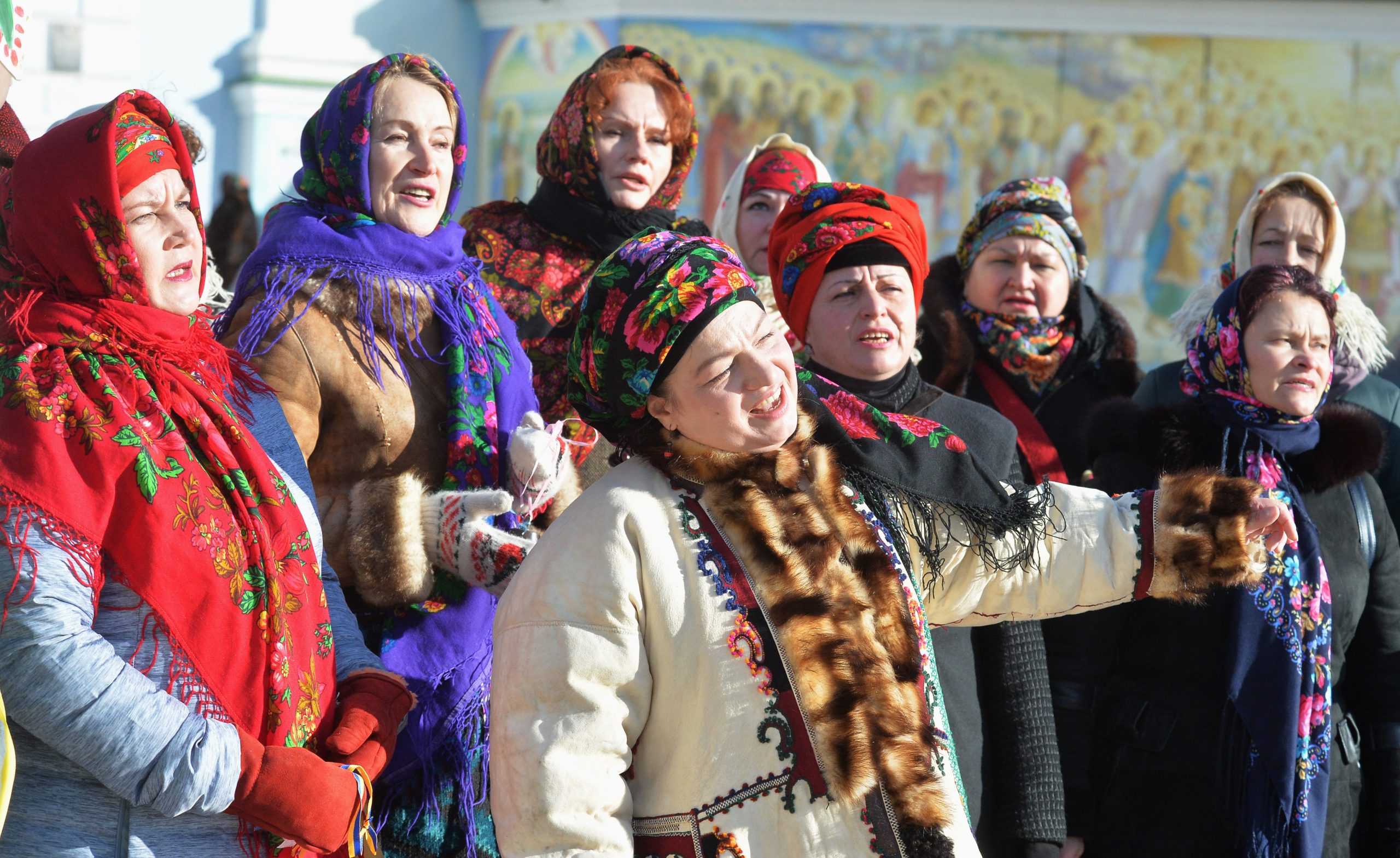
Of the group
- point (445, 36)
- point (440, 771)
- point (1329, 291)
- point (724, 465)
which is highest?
point (445, 36)

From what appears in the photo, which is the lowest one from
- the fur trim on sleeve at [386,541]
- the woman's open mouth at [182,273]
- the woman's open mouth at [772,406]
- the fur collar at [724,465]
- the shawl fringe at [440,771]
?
the shawl fringe at [440,771]

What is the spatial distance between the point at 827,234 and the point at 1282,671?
55.7 inches

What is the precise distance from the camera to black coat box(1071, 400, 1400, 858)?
3.08m

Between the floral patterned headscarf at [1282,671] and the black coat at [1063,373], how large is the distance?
35cm

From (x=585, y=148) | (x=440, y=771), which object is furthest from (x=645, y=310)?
(x=585, y=148)

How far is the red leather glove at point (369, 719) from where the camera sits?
211cm

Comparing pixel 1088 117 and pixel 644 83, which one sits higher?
pixel 1088 117

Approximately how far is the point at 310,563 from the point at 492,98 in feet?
41.5

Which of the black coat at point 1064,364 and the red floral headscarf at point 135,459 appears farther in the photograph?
the black coat at point 1064,364

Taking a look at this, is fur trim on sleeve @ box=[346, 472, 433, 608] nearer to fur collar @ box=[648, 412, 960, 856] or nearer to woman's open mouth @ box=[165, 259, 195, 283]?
woman's open mouth @ box=[165, 259, 195, 283]

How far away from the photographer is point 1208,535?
2.14 m

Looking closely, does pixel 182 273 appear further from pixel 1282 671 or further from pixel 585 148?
pixel 1282 671

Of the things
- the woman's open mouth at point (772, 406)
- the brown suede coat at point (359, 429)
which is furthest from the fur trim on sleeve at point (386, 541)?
the woman's open mouth at point (772, 406)

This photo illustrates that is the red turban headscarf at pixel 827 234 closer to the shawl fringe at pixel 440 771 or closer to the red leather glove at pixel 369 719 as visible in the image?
the shawl fringe at pixel 440 771
